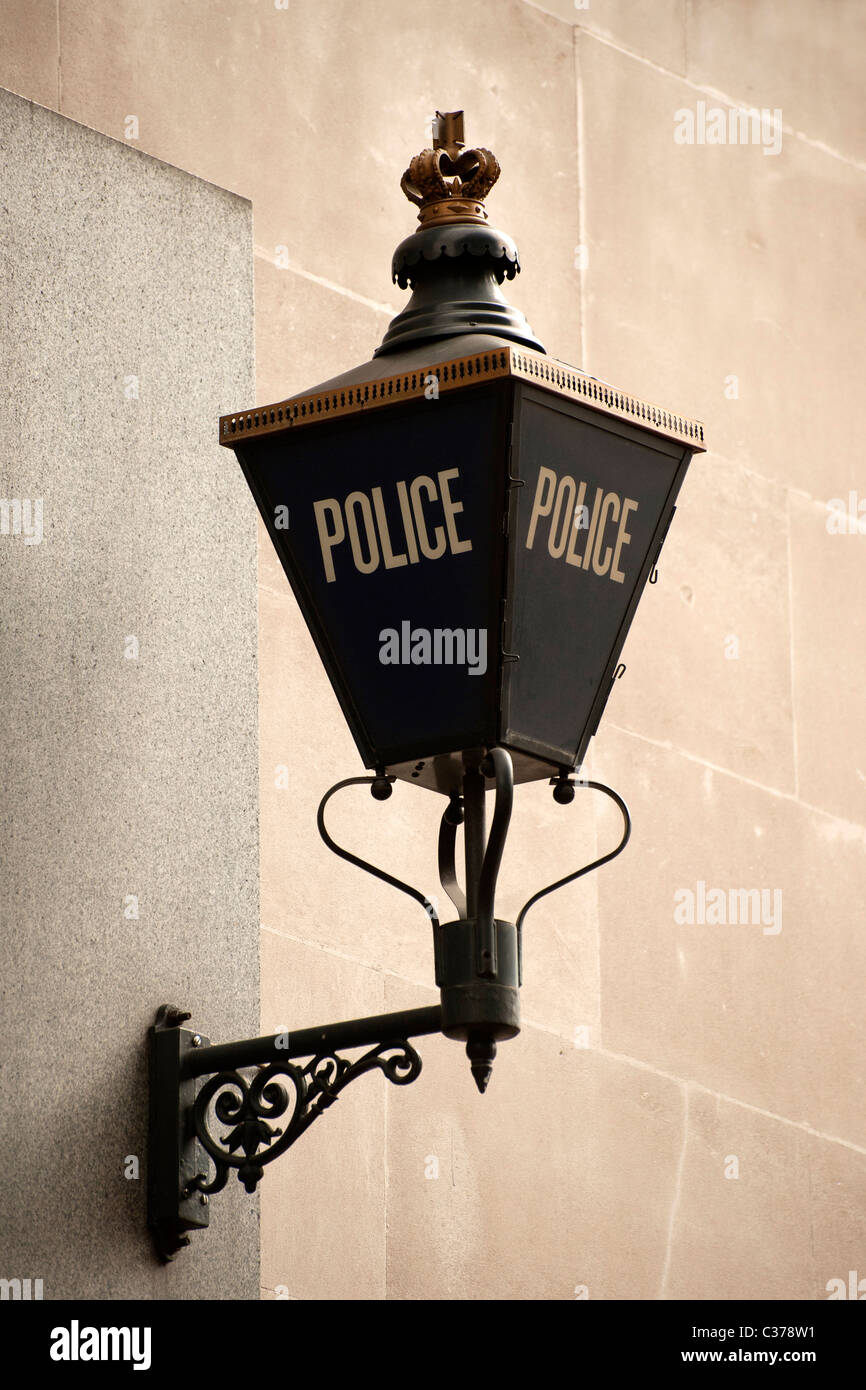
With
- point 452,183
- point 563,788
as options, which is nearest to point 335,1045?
point 563,788

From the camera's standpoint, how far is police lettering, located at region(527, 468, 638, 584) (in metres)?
3.17

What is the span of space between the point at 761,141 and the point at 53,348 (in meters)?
3.77

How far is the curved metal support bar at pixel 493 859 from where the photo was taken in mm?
3037

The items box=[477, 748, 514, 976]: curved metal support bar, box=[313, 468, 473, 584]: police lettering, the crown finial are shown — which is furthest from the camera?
the crown finial

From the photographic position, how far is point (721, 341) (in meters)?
6.52

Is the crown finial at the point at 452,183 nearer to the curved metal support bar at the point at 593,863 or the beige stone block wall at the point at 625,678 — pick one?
the curved metal support bar at the point at 593,863

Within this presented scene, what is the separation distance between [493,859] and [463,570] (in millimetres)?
429

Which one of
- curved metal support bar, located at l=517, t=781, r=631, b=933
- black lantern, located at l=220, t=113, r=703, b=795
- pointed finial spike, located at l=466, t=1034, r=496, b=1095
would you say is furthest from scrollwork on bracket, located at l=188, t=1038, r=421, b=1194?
black lantern, located at l=220, t=113, r=703, b=795

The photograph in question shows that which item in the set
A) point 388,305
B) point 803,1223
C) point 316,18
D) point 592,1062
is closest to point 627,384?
point 388,305

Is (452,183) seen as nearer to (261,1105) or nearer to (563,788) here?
(563,788)

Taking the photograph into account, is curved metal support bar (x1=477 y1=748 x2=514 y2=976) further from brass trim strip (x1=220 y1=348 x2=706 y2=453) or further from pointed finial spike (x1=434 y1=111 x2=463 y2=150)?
pointed finial spike (x1=434 y1=111 x2=463 y2=150)

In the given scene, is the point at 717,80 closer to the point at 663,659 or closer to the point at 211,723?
the point at 663,659

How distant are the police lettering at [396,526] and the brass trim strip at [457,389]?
13 centimetres

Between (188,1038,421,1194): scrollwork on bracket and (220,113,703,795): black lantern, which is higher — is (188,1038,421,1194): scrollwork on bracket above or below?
below
